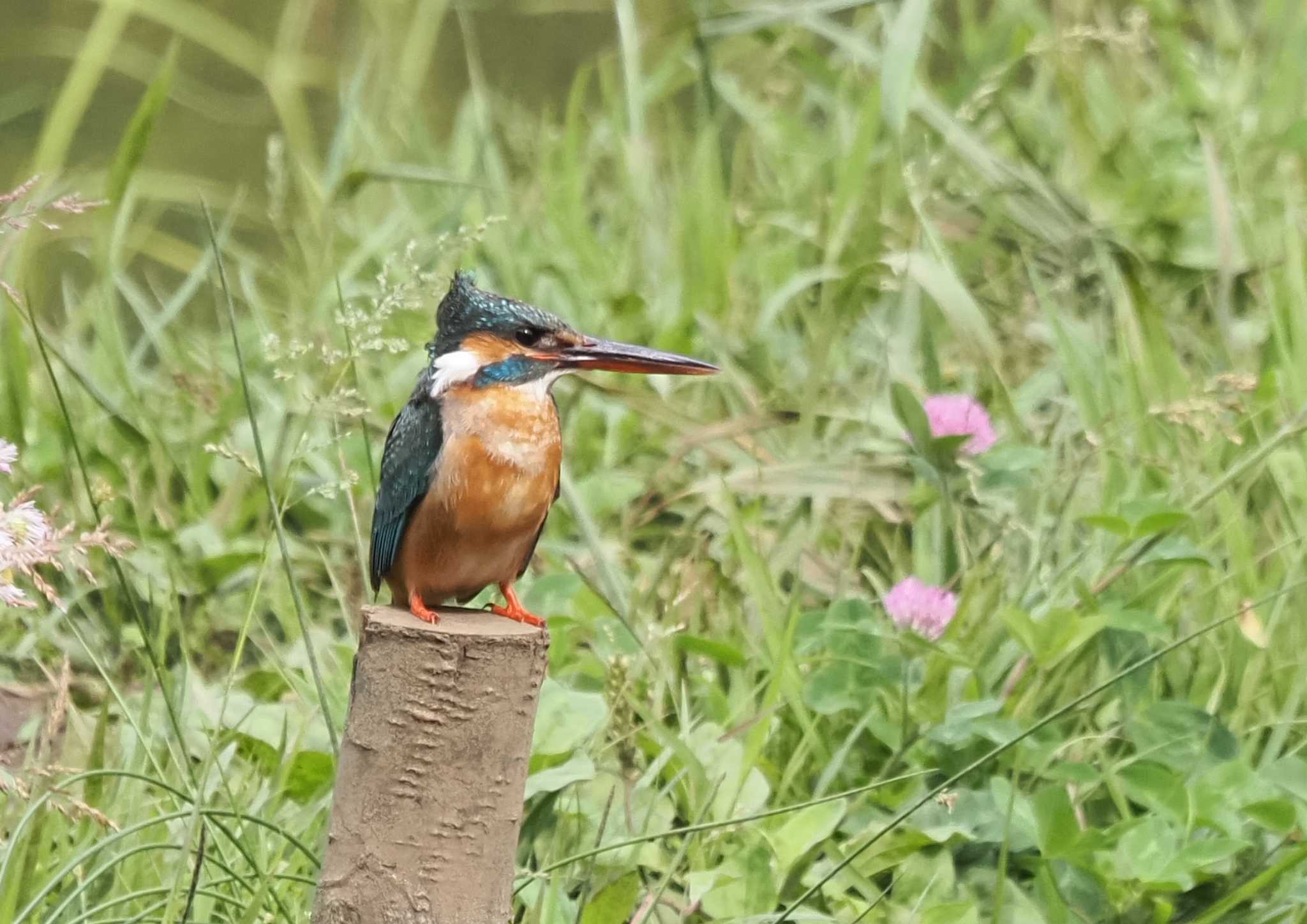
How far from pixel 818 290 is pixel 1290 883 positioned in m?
2.07

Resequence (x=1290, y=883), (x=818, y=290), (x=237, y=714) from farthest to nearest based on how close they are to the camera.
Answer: (x=818, y=290)
(x=237, y=714)
(x=1290, y=883)

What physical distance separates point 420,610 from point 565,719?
1.81 ft

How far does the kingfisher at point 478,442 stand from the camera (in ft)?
6.45

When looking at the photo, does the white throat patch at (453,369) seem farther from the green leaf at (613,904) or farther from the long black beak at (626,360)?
the green leaf at (613,904)

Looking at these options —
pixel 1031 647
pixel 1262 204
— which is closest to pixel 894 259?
pixel 1031 647

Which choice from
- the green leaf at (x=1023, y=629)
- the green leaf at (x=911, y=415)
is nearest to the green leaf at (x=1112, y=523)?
the green leaf at (x=1023, y=629)

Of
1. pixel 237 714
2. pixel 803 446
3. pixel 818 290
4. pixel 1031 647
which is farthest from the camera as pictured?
pixel 818 290

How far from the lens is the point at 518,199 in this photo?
456 cm

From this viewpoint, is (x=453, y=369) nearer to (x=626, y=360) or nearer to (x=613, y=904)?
(x=626, y=360)

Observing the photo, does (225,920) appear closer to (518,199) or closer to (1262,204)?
(518,199)

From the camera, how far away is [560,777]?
89.2 inches

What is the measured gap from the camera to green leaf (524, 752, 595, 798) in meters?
2.25

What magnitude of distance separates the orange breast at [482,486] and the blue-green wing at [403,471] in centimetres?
1

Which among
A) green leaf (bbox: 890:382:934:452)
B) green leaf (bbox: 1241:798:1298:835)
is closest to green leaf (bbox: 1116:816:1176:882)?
green leaf (bbox: 1241:798:1298:835)
